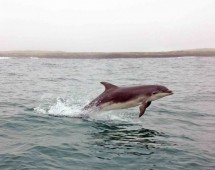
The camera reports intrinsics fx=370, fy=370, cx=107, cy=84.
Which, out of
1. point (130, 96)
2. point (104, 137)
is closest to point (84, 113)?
point (130, 96)

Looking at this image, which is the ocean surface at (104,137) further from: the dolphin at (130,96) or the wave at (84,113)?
the dolphin at (130,96)

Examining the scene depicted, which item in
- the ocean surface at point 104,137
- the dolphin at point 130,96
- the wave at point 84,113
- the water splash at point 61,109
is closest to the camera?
the ocean surface at point 104,137

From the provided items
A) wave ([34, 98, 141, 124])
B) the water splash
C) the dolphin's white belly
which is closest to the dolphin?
the dolphin's white belly

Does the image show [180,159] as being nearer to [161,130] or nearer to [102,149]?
[102,149]

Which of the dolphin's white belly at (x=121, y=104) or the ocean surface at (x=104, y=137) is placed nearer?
the ocean surface at (x=104, y=137)

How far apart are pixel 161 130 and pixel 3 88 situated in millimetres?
16511

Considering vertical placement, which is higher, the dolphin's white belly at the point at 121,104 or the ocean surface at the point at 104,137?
the dolphin's white belly at the point at 121,104

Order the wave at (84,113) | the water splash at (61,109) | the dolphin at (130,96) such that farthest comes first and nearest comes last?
the water splash at (61,109)
the wave at (84,113)
the dolphin at (130,96)

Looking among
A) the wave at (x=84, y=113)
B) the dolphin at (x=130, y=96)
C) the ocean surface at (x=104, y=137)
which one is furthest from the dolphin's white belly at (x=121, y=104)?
the ocean surface at (x=104, y=137)

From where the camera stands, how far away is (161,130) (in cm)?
1432

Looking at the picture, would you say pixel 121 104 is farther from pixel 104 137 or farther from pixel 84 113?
pixel 104 137

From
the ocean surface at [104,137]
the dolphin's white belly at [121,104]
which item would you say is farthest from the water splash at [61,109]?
the dolphin's white belly at [121,104]

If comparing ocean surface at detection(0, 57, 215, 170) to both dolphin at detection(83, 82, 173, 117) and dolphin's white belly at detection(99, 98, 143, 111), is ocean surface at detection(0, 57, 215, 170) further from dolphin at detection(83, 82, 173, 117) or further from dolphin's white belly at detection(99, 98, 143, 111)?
dolphin at detection(83, 82, 173, 117)

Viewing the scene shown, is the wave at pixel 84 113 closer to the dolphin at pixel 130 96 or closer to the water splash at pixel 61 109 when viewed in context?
the water splash at pixel 61 109
